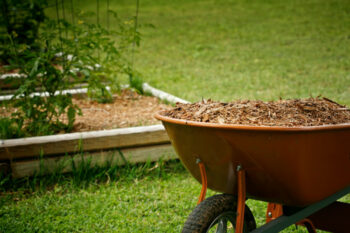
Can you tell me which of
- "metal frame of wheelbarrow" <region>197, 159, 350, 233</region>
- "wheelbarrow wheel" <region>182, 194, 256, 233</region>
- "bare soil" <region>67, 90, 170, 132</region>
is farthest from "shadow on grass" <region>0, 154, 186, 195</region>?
"wheelbarrow wheel" <region>182, 194, 256, 233</region>

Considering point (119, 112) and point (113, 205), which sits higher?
point (119, 112)

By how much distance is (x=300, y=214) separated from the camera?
173cm

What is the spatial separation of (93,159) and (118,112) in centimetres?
106

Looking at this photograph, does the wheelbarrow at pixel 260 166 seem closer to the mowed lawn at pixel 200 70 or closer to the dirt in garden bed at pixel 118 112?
the mowed lawn at pixel 200 70

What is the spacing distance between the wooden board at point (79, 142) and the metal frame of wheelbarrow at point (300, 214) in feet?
3.87

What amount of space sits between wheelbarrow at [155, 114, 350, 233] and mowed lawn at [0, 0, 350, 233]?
2.42ft

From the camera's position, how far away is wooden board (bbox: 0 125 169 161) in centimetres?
271

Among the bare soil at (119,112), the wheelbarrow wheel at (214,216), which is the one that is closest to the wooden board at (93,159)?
the bare soil at (119,112)

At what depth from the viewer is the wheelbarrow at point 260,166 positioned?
4.76ft

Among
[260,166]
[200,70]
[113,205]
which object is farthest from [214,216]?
[200,70]

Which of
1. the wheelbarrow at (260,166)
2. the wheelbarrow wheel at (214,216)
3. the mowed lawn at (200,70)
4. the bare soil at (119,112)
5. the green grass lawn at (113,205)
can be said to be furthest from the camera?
the bare soil at (119,112)

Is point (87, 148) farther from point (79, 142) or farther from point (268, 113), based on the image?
point (268, 113)

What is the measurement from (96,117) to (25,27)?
5.70 feet

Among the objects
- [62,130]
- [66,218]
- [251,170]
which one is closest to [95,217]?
[66,218]
